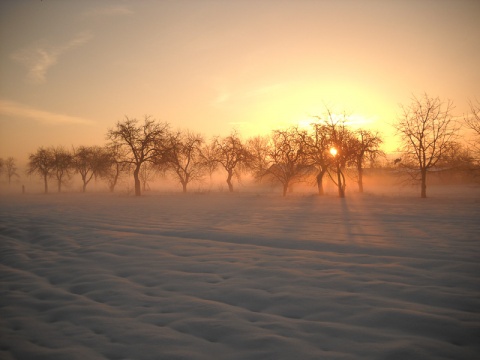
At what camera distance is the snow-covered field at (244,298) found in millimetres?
Answer: 2602

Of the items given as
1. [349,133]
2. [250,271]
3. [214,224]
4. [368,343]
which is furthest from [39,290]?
[349,133]

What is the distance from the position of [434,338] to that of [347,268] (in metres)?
2.23

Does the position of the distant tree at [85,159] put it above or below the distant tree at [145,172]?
above

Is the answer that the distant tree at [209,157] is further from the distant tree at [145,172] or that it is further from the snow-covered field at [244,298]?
the snow-covered field at [244,298]

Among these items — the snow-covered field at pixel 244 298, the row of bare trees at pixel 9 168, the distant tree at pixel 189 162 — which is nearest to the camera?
the snow-covered field at pixel 244 298

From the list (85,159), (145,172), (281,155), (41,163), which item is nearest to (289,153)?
(281,155)

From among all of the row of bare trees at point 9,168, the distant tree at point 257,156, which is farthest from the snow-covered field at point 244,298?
the row of bare trees at point 9,168

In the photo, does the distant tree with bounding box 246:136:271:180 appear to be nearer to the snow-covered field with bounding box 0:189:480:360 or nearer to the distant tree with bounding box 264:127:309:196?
the distant tree with bounding box 264:127:309:196

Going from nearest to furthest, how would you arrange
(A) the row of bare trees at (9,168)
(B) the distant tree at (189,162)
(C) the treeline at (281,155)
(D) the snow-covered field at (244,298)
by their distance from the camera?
1. (D) the snow-covered field at (244,298)
2. (C) the treeline at (281,155)
3. (B) the distant tree at (189,162)
4. (A) the row of bare trees at (9,168)

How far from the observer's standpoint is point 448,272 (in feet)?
15.0

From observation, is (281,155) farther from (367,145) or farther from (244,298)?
(244,298)

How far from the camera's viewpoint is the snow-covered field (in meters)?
2.60

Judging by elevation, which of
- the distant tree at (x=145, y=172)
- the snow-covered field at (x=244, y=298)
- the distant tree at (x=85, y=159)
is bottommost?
the snow-covered field at (x=244, y=298)

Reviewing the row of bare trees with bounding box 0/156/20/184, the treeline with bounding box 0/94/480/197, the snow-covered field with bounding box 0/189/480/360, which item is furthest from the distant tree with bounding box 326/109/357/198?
the row of bare trees with bounding box 0/156/20/184
